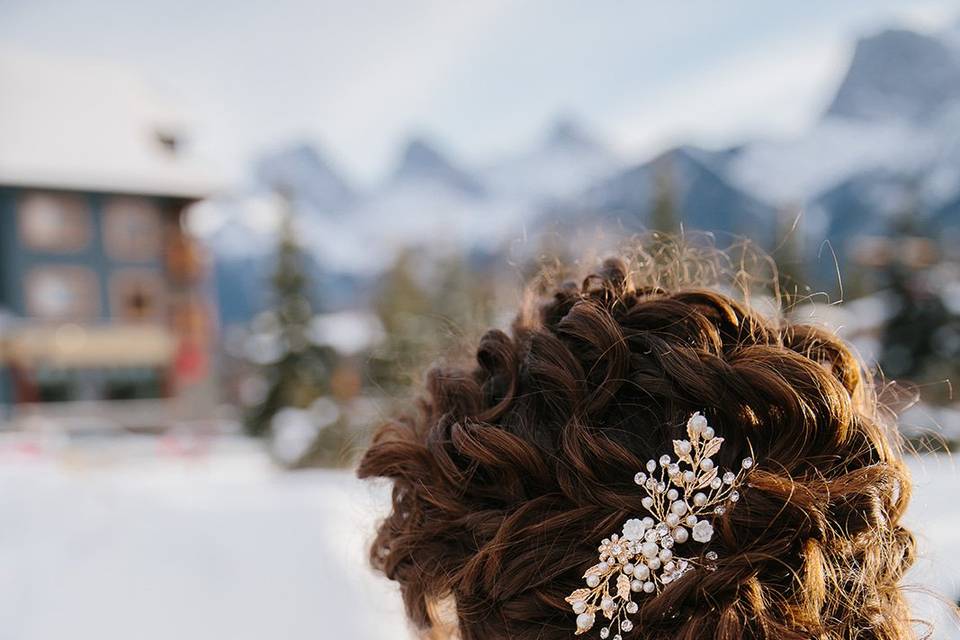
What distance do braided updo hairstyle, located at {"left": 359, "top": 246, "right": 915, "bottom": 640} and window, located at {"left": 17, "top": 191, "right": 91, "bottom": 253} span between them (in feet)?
50.5

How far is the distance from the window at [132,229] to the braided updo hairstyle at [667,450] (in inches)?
596

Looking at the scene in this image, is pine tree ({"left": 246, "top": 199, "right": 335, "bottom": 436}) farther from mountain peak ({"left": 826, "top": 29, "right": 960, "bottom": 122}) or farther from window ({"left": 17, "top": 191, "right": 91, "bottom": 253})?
mountain peak ({"left": 826, "top": 29, "right": 960, "bottom": 122})

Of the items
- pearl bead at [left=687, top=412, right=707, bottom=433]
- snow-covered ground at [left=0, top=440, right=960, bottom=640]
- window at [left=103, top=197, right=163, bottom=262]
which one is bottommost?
window at [left=103, top=197, right=163, bottom=262]

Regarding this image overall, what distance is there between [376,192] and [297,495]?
2534 centimetres

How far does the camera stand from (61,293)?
13297mm

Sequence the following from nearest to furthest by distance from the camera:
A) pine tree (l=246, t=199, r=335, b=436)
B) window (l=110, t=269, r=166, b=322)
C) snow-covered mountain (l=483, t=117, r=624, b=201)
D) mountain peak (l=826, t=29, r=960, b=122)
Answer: pine tree (l=246, t=199, r=335, b=436)
mountain peak (l=826, t=29, r=960, b=122)
window (l=110, t=269, r=166, b=322)
snow-covered mountain (l=483, t=117, r=624, b=201)

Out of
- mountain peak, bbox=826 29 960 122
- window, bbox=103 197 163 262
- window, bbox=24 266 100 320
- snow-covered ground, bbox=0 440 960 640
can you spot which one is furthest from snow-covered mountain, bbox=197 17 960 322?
snow-covered ground, bbox=0 440 960 640

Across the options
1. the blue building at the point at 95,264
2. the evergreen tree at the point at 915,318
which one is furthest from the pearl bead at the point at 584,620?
the blue building at the point at 95,264

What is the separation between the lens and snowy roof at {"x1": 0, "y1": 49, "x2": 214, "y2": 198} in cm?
1311

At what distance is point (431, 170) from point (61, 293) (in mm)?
18264

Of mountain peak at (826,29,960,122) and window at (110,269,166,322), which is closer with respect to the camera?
mountain peak at (826,29,960,122)

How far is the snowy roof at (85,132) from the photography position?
516 inches

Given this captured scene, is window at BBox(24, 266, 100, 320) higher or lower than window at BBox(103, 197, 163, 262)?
lower

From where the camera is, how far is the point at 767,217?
1475 centimetres
